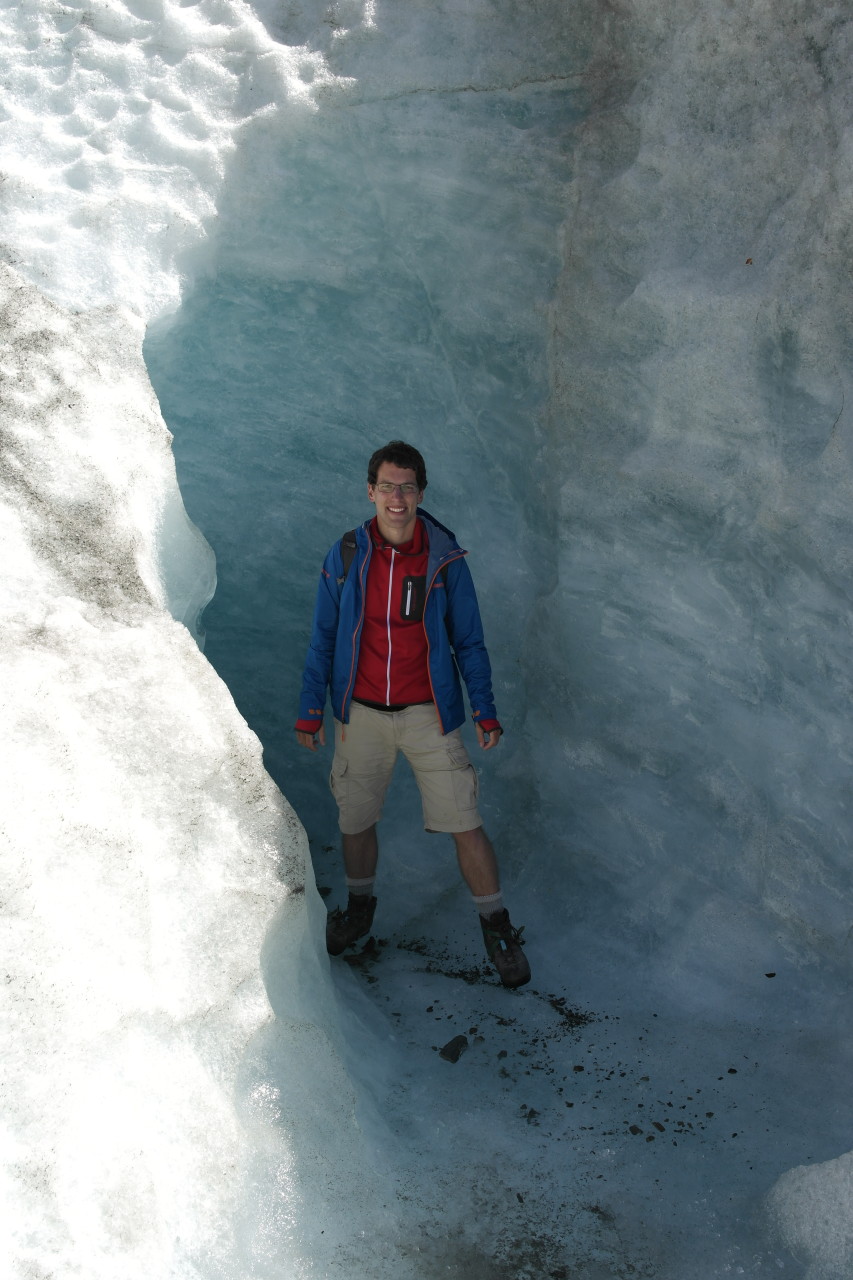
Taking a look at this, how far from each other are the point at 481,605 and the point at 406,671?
A: 2.76 feet

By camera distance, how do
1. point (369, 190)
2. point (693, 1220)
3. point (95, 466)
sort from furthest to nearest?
point (369, 190) → point (95, 466) → point (693, 1220)

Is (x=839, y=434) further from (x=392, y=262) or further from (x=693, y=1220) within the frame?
(x=693, y=1220)

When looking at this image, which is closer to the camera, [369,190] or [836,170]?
[836,170]

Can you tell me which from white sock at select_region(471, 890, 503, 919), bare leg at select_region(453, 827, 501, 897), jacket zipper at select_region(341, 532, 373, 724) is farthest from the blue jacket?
white sock at select_region(471, 890, 503, 919)

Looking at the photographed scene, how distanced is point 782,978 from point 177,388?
3.19m

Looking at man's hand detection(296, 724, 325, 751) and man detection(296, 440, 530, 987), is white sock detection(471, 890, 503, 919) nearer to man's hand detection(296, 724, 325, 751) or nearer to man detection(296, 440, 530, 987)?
man detection(296, 440, 530, 987)

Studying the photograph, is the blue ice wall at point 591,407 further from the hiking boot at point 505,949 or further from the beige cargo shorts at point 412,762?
the beige cargo shorts at point 412,762

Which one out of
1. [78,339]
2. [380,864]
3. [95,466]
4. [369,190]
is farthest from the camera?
[380,864]

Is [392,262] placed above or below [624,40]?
below

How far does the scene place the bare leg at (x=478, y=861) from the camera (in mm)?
3896

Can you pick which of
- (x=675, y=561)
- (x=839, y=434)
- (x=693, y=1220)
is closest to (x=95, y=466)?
(x=675, y=561)

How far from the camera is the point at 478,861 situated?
3.89 metres

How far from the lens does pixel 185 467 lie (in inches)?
182

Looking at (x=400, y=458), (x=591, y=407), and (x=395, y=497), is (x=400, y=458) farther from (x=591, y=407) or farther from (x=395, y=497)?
(x=591, y=407)
